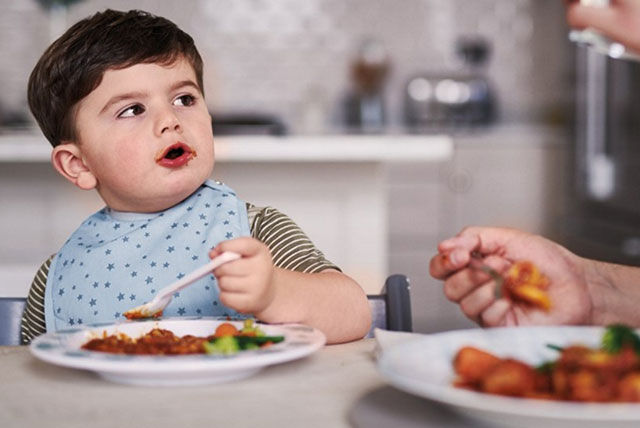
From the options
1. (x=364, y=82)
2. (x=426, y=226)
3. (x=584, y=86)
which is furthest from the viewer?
(x=364, y=82)

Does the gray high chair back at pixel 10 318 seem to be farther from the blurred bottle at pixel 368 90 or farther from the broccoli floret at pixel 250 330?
the blurred bottle at pixel 368 90

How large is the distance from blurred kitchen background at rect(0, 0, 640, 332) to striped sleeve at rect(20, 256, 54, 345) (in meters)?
2.73

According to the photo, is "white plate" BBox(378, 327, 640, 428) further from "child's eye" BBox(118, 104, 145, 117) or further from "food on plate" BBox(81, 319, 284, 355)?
"child's eye" BBox(118, 104, 145, 117)

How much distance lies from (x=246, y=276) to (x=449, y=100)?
3701 millimetres

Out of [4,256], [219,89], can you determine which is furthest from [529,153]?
[4,256]

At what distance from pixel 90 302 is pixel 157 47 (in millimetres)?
361

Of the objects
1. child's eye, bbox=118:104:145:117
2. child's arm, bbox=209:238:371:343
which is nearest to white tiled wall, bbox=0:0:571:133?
child's eye, bbox=118:104:145:117

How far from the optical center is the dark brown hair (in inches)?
49.2

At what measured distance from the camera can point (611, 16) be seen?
635mm

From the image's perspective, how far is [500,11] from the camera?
4.90 meters

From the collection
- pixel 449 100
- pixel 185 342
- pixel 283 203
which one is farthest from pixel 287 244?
pixel 449 100

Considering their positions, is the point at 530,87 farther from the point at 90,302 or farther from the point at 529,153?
the point at 90,302

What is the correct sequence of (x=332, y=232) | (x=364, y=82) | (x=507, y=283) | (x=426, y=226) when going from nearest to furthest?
(x=507, y=283) < (x=332, y=232) < (x=426, y=226) < (x=364, y=82)

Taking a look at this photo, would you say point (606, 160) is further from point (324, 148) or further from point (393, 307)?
point (393, 307)
